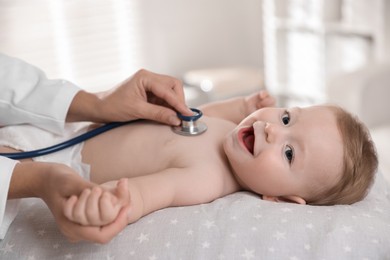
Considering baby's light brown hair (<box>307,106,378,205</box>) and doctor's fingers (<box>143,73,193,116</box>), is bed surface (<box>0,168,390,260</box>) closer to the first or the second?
baby's light brown hair (<box>307,106,378,205</box>)

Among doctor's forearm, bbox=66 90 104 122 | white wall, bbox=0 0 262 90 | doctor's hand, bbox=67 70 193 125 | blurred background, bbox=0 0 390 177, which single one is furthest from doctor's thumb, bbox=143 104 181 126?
white wall, bbox=0 0 262 90

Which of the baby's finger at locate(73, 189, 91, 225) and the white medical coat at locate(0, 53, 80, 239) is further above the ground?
the white medical coat at locate(0, 53, 80, 239)

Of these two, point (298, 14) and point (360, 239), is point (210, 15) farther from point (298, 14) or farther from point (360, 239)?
point (360, 239)

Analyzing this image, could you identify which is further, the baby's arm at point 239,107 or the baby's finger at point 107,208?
the baby's arm at point 239,107

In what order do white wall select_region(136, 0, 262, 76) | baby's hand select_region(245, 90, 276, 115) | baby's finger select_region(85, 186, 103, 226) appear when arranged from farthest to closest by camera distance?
white wall select_region(136, 0, 262, 76), baby's hand select_region(245, 90, 276, 115), baby's finger select_region(85, 186, 103, 226)

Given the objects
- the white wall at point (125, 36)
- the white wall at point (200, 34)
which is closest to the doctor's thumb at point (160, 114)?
the white wall at point (125, 36)

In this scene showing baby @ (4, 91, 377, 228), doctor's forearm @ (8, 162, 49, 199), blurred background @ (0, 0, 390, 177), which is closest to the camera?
doctor's forearm @ (8, 162, 49, 199)

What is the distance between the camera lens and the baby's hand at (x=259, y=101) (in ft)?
4.31

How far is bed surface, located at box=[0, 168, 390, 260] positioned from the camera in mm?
868

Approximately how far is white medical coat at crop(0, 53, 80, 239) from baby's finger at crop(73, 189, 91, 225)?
1.55 ft

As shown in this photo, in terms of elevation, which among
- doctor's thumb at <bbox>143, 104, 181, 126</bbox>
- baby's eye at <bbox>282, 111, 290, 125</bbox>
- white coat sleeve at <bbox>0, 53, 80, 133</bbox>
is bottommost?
baby's eye at <bbox>282, 111, 290, 125</bbox>

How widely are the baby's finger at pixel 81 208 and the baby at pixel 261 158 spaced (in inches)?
10.8

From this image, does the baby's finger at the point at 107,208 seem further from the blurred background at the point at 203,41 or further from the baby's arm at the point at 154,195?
the blurred background at the point at 203,41

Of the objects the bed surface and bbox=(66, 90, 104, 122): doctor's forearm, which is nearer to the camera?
the bed surface
